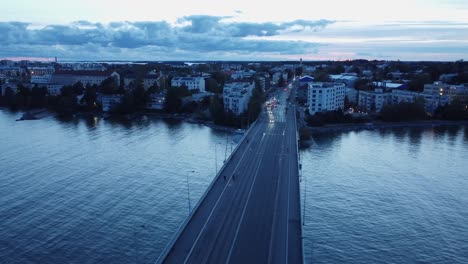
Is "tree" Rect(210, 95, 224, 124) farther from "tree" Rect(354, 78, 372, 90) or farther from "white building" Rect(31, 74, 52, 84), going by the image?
A: "white building" Rect(31, 74, 52, 84)

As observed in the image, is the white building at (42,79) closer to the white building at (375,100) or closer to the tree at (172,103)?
the tree at (172,103)

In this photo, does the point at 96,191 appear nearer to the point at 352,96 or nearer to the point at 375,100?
the point at 375,100

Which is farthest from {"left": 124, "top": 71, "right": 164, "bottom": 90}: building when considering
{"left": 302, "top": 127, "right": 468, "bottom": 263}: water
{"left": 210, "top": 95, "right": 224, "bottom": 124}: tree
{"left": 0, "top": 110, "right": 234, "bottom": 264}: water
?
{"left": 302, "top": 127, "right": 468, "bottom": 263}: water

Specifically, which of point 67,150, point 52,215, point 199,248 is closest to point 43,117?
point 67,150

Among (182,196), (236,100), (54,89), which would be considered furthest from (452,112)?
(54,89)

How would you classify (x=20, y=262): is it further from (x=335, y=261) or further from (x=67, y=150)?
(x=67, y=150)

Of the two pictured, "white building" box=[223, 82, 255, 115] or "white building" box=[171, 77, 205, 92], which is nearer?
"white building" box=[223, 82, 255, 115]

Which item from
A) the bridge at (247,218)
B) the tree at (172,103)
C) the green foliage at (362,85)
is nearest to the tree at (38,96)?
the tree at (172,103)
